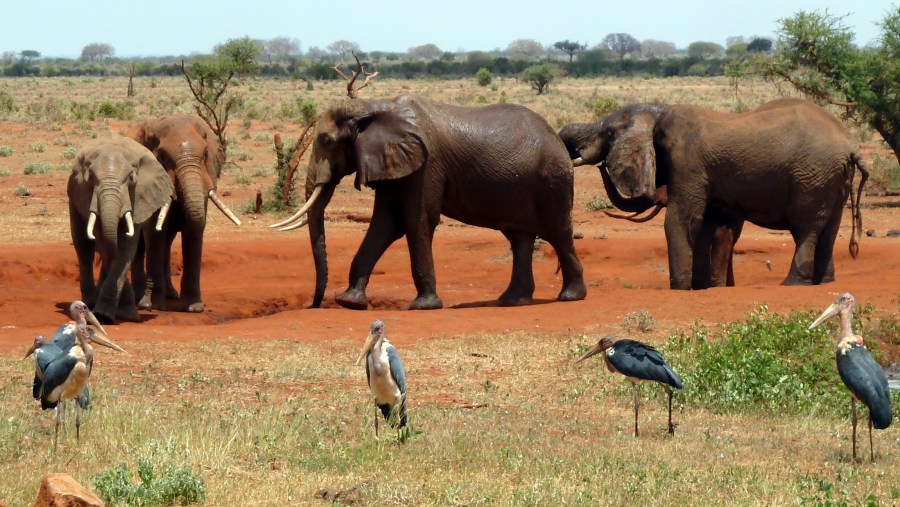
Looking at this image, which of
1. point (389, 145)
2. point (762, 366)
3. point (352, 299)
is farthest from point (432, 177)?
point (762, 366)

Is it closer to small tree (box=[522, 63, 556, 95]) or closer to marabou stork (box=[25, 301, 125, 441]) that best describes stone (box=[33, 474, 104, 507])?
marabou stork (box=[25, 301, 125, 441])

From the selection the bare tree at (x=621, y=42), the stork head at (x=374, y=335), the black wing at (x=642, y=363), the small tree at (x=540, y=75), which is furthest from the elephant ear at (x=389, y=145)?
the bare tree at (x=621, y=42)

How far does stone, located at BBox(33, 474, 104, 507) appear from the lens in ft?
21.8

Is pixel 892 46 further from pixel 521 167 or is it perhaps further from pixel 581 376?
pixel 581 376

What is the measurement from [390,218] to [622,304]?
3.01m

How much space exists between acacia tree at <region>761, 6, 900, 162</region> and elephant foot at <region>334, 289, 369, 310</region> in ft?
42.0

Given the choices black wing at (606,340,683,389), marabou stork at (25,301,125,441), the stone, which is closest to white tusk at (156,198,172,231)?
marabou stork at (25,301,125,441)

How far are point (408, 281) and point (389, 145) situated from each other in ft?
11.9

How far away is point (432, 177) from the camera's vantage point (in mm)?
16141

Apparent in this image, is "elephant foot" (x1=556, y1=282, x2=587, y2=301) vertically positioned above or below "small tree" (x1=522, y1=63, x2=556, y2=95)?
below

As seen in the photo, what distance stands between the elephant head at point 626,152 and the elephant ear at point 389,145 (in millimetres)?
2685

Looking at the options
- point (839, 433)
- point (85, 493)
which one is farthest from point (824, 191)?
point (85, 493)

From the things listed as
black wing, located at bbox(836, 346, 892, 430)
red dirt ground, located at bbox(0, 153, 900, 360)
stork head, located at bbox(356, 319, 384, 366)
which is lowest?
red dirt ground, located at bbox(0, 153, 900, 360)

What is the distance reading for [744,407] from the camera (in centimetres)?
1112
